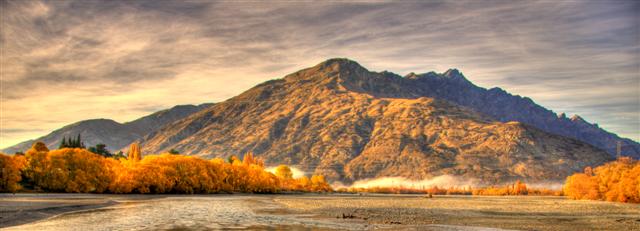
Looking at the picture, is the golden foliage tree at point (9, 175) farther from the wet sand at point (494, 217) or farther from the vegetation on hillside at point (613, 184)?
the vegetation on hillside at point (613, 184)

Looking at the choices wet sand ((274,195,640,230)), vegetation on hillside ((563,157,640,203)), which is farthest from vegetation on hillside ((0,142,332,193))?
vegetation on hillside ((563,157,640,203))

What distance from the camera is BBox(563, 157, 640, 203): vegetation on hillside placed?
12962cm

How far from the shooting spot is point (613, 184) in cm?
14262

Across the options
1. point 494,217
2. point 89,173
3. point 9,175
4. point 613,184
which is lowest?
point 494,217

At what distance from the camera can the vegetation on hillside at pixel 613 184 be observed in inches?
5103

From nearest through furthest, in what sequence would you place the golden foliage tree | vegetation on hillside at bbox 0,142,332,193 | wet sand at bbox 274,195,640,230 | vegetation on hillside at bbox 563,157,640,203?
→ wet sand at bbox 274,195,640,230 → vegetation on hillside at bbox 563,157,640,203 → the golden foliage tree → vegetation on hillside at bbox 0,142,332,193

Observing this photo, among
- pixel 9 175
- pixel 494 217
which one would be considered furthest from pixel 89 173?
pixel 494 217

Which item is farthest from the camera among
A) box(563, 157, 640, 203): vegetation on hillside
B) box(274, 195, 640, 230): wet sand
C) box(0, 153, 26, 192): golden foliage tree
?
box(0, 153, 26, 192): golden foliage tree

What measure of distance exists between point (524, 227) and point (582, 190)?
128136 mm

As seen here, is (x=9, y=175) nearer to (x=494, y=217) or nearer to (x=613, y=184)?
(x=494, y=217)

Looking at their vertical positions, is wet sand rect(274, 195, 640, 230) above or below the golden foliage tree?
below

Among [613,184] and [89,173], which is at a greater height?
[89,173]

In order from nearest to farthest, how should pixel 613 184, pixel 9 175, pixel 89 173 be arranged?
1. pixel 9 175
2. pixel 613 184
3. pixel 89 173

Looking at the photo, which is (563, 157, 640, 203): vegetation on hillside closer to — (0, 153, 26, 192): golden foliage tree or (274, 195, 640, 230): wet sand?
(274, 195, 640, 230): wet sand
